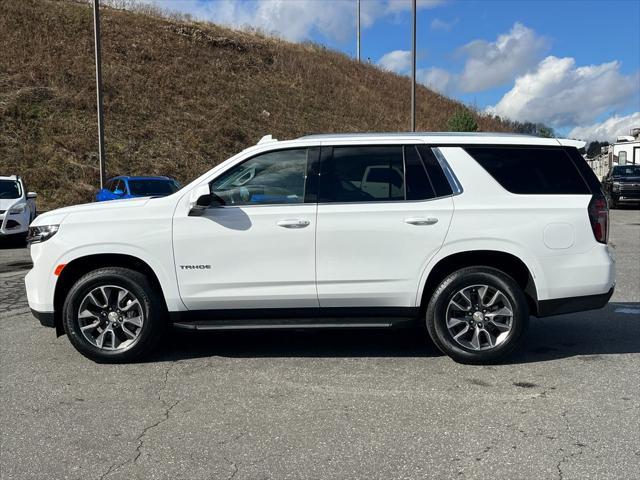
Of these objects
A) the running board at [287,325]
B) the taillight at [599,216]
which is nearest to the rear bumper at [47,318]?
the running board at [287,325]

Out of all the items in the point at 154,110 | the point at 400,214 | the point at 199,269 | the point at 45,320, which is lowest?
the point at 45,320

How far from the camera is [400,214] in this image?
4.85 m

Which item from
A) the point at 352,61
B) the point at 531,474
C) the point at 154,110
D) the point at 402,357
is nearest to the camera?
the point at 531,474

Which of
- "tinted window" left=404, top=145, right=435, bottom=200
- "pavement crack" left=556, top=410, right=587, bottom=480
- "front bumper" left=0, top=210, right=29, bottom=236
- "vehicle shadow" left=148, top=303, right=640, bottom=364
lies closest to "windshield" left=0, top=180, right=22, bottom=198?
"front bumper" left=0, top=210, right=29, bottom=236

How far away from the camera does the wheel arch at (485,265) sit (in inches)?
195

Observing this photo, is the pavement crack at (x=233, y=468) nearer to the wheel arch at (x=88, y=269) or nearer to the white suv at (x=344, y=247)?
the white suv at (x=344, y=247)

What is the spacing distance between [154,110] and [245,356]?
26779 mm

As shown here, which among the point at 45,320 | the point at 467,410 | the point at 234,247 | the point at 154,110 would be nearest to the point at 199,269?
the point at 234,247

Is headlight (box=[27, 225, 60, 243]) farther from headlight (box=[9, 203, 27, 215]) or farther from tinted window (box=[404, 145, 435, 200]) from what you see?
headlight (box=[9, 203, 27, 215])

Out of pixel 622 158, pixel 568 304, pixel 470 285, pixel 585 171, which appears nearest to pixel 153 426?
pixel 470 285

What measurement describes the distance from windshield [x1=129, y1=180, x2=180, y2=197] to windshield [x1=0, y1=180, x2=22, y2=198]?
8.62ft

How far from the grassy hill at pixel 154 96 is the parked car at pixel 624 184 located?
657 inches

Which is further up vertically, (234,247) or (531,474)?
(234,247)

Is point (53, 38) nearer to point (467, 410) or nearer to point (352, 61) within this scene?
point (352, 61)
